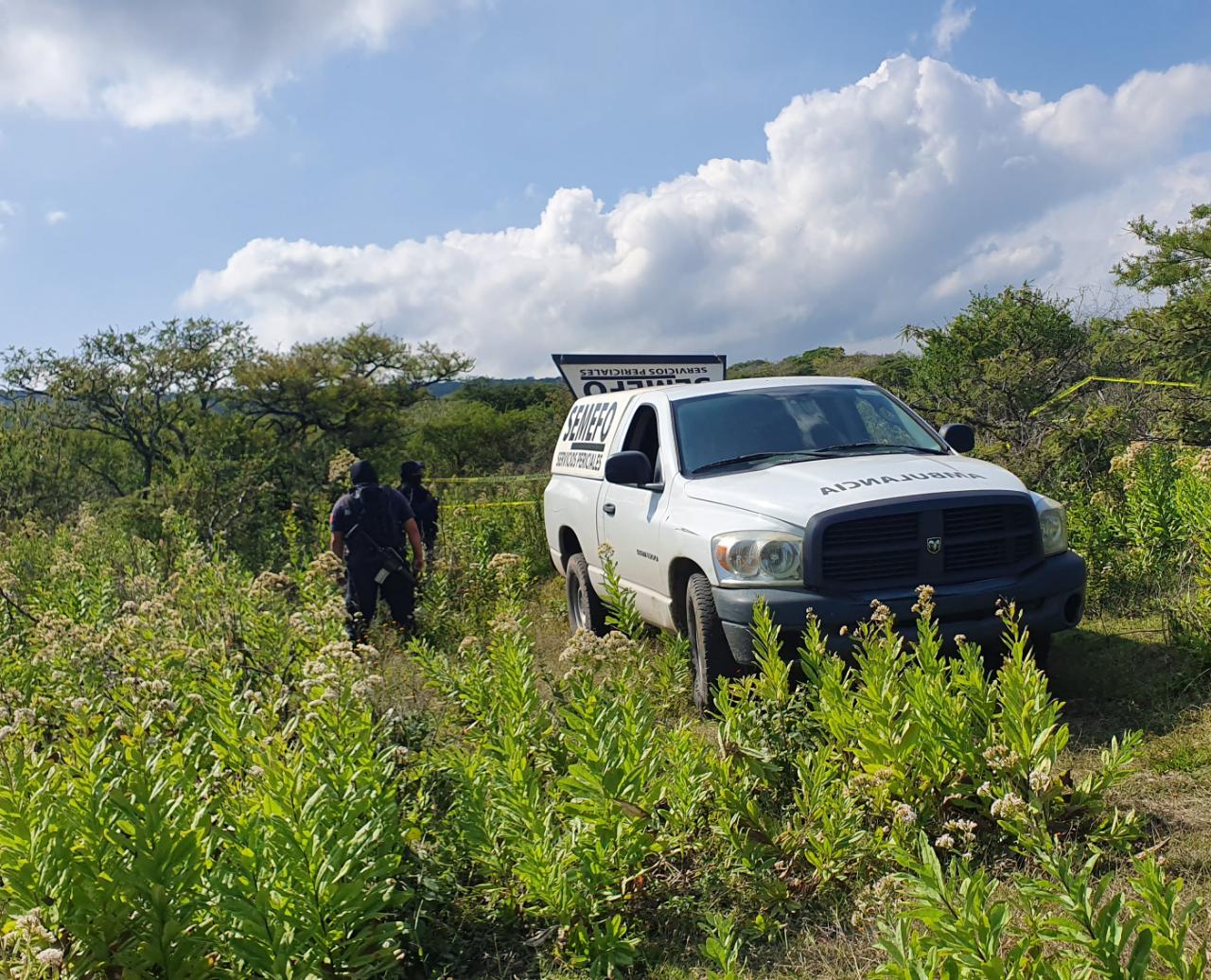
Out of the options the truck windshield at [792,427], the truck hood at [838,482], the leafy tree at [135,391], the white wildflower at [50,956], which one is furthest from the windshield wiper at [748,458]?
the leafy tree at [135,391]

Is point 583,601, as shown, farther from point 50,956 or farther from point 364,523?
point 50,956

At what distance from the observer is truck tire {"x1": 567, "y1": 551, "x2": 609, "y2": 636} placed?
7.60 metres

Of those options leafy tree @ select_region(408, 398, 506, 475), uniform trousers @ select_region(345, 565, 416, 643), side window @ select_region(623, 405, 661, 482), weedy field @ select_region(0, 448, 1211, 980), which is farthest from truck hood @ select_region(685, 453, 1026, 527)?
leafy tree @ select_region(408, 398, 506, 475)

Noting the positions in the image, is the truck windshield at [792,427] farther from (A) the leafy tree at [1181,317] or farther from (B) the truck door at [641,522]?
(A) the leafy tree at [1181,317]

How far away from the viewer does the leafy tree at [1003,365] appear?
1127 centimetres

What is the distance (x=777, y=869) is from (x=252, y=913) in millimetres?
1784

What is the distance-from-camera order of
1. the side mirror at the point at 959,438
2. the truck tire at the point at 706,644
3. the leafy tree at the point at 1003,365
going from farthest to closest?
the leafy tree at the point at 1003,365
the side mirror at the point at 959,438
the truck tire at the point at 706,644

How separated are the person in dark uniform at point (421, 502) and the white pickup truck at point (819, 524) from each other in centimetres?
559

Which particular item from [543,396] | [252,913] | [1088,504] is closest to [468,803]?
[252,913]

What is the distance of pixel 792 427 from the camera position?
6.41 m

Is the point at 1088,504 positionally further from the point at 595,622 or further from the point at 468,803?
the point at 468,803

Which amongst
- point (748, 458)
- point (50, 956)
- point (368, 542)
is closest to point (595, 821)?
point (50, 956)

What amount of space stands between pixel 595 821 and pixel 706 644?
84.3 inches

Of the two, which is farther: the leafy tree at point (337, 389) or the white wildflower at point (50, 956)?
the leafy tree at point (337, 389)
